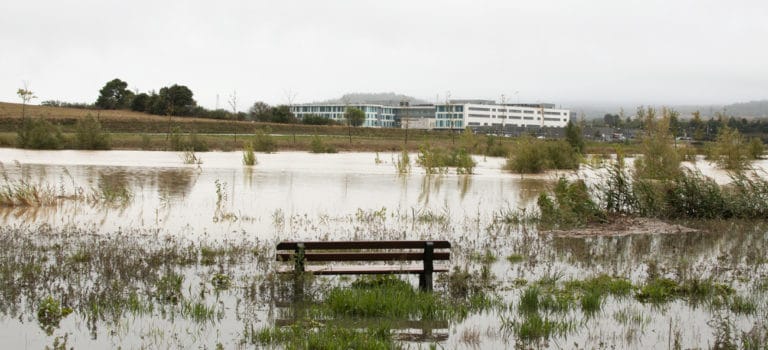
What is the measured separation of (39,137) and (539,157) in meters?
32.7

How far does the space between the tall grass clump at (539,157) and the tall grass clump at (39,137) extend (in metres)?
30.2

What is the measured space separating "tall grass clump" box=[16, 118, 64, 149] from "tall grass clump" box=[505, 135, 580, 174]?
30169 millimetres

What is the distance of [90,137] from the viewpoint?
52.3 meters

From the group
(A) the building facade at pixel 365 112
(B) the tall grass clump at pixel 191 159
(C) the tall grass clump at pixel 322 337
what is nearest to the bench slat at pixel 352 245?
(C) the tall grass clump at pixel 322 337

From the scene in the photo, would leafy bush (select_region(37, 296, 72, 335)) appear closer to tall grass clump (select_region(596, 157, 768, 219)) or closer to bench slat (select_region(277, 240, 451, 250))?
bench slat (select_region(277, 240, 451, 250))

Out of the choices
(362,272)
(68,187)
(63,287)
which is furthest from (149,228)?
(68,187)

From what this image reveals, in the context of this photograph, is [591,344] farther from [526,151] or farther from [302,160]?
[302,160]

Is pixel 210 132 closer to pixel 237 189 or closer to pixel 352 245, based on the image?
pixel 237 189

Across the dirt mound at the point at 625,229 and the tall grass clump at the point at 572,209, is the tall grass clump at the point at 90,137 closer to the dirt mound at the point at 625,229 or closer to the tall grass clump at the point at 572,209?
the tall grass clump at the point at 572,209

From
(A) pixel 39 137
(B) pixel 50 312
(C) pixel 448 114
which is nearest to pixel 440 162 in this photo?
(A) pixel 39 137

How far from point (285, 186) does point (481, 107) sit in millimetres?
159785

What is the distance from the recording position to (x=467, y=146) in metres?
55.2

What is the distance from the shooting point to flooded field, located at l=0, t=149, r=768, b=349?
8.11 metres

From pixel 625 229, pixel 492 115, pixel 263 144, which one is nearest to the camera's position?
pixel 625 229
